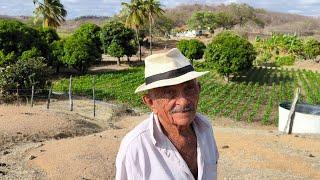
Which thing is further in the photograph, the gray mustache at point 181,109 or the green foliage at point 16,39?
the green foliage at point 16,39

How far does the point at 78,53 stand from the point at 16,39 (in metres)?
3.70

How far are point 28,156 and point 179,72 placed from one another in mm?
8283

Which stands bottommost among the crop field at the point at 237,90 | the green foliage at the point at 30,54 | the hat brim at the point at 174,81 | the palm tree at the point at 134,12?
the crop field at the point at 237,90

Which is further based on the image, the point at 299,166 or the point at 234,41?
the point at 234,41

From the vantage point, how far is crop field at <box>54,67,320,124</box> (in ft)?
66.6

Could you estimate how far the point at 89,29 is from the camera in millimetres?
35281

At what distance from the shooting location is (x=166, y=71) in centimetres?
218

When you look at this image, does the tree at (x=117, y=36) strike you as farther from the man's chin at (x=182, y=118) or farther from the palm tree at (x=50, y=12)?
the man's chin at (x=182, y=118)

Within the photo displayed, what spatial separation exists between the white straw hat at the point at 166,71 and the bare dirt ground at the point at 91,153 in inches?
260

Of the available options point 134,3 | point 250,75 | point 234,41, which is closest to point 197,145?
point 234,41

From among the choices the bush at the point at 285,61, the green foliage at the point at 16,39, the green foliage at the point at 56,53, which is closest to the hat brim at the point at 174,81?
the green foliage at the point at 16,39

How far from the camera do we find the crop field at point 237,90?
66.6ft

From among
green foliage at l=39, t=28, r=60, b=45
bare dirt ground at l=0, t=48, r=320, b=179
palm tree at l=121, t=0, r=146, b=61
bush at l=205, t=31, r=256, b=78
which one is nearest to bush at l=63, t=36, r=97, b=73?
green foliage at l=39, t=28, r=60, b=45

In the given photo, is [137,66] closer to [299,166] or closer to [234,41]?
[234,41]
